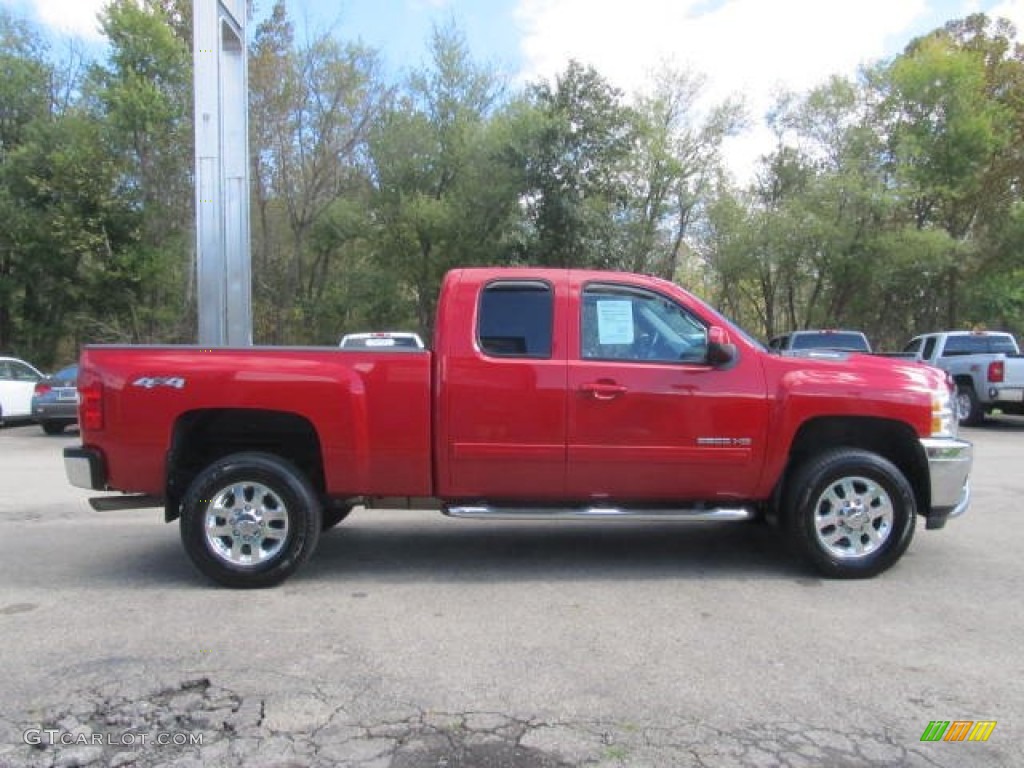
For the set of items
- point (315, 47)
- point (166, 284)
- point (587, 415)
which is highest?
point (315, 47)

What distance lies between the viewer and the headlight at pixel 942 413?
576 centimetres

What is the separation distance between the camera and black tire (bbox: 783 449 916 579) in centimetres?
571

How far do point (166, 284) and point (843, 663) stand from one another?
2724 centimetres

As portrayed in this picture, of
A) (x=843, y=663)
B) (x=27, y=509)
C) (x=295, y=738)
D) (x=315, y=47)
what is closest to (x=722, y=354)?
(x=843, y=663)

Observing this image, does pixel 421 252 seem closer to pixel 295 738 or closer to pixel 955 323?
pixel 955 323

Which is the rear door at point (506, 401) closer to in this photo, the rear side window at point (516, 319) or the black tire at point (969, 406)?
the rear side window at point (516, 319)

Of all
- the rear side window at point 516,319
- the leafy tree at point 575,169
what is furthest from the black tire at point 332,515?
the leafy tree at point 575,169

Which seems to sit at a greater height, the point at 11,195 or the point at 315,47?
the point at 315,47

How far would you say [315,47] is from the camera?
2753 centimetres

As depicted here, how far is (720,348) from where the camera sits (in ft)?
18.3

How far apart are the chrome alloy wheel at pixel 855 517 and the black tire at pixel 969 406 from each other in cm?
1316

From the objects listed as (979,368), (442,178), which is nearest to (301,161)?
(442,178)

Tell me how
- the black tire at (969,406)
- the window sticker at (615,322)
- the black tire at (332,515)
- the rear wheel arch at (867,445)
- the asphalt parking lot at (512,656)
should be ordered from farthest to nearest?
the black tire at (969,406) < the black tire at (332,515) < the rear wheel arch at (867,445) < the window sticker at (615,322) < the asphalt parking lot at (512,656)

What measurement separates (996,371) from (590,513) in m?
14.0
